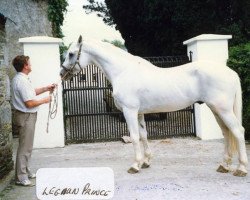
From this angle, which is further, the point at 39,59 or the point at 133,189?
the point at 39,59

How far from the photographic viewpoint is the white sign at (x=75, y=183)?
13.4 feet

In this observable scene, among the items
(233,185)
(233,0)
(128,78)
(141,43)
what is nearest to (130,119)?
(128,78)

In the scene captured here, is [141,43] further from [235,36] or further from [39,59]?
[39,59]

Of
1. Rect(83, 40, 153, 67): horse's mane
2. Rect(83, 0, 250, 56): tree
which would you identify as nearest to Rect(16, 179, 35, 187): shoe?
Rect(83, 40, 153, 67): horse's mane

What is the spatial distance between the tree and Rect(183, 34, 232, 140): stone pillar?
13.7 feet

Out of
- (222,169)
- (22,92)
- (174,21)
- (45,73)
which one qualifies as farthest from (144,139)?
(174,21)

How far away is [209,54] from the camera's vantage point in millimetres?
9492

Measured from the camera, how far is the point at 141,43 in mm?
17953

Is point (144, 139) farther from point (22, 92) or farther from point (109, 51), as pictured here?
point (22, 92)

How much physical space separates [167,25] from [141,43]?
240 cm

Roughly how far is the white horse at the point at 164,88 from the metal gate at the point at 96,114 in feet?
10.0

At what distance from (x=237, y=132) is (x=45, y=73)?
16.3 ft

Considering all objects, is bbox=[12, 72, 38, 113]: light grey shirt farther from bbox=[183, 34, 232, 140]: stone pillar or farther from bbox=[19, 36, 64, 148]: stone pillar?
bbox=[183, 34, 232, 140]: stone pillar

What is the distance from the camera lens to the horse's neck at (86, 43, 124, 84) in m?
6.39
